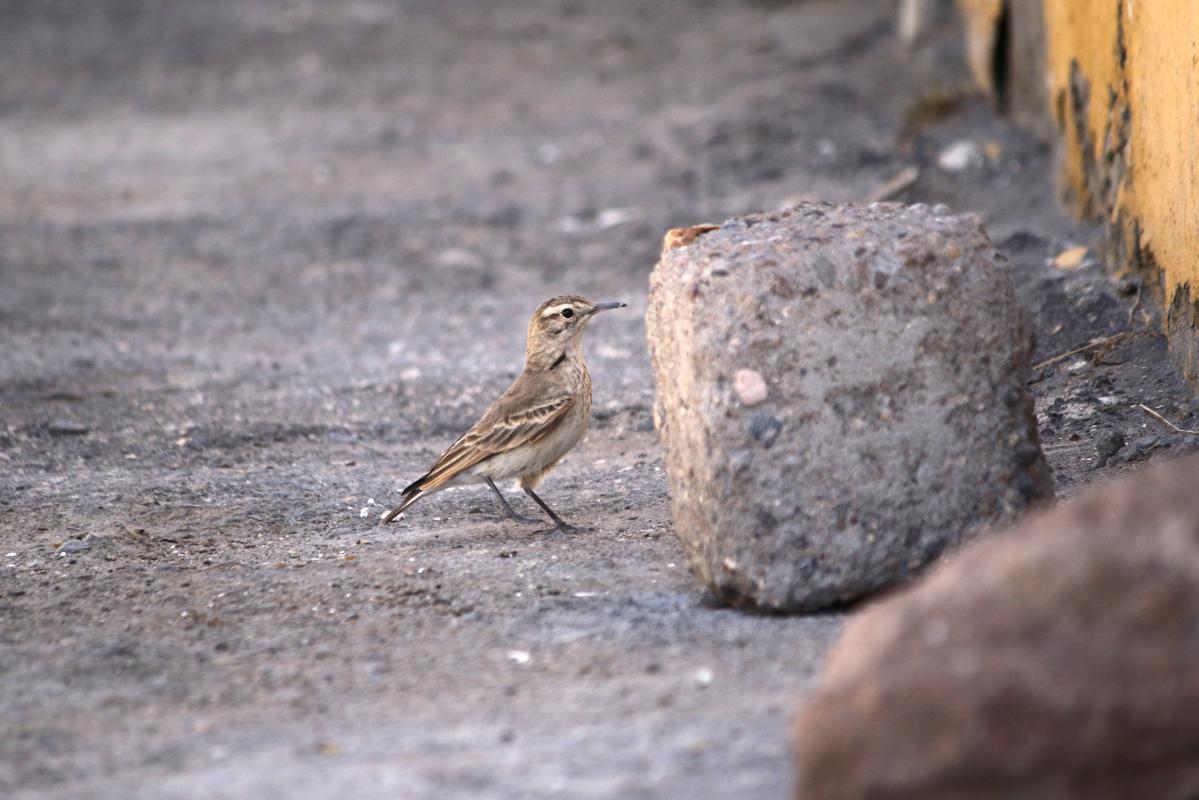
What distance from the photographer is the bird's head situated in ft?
24.2

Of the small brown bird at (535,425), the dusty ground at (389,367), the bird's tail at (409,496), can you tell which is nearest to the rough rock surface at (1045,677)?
the dusty ground at (389,367)

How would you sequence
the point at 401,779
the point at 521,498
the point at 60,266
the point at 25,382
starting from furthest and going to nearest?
the point at 60,266, the point at 25,382, the point at 521,498, the point at 401,779

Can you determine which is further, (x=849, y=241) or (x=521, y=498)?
(x=521, y=498)

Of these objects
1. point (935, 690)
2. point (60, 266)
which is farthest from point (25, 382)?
point (935, 690)

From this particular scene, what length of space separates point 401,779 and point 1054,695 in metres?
1.77

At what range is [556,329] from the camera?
291 inches

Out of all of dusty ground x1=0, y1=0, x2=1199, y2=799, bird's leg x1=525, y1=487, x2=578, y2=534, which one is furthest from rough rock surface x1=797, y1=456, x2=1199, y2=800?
bird's leg x1=525, y1=487, x2=578, y2=534

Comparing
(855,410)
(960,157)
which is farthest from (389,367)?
(855,410)

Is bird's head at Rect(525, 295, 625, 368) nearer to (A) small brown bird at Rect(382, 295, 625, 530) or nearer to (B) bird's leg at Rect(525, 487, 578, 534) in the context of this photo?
(A) small brown bird at Rect(382, 295, 625, 530)

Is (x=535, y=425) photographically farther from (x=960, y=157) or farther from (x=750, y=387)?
(x=960, y=157)

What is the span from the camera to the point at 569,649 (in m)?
5.05

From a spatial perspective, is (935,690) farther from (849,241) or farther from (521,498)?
(521,498)

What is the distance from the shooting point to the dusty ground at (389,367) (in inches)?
179

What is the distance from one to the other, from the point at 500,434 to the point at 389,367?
2785 millimetres
